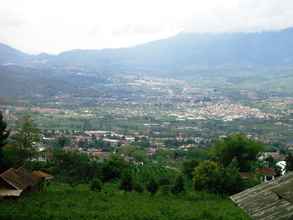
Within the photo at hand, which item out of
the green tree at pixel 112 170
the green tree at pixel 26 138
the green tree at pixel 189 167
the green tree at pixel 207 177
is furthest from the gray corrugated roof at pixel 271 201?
the green tree at pixel 189 167

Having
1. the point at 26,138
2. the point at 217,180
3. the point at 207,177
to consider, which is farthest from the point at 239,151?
the point at 26,138

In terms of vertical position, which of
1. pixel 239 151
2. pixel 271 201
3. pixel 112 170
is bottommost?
pixel 112 170

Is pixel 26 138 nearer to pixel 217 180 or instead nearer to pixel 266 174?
pixel 217 180

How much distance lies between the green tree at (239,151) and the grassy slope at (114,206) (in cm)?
1228

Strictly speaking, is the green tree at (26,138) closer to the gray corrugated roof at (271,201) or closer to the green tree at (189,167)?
the green tree at (189,167)

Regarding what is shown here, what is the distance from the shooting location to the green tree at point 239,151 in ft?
144

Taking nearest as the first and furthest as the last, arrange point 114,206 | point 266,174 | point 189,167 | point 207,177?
point 114,206
point 207,177
point 266,174
point 189,167

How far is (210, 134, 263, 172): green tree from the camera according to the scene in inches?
1725

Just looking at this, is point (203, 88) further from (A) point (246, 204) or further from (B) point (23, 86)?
(A) point (246, 204)

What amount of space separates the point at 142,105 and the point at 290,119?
4564cm

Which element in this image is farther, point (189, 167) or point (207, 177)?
point (189, 167)

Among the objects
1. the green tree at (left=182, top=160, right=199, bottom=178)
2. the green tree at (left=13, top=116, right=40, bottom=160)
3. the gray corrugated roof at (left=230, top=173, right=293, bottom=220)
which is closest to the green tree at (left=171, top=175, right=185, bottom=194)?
the green tree at (left=182, top=160, right=199, bottom=178)

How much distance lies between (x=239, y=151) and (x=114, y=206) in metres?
21.3

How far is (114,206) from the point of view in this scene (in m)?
25.1
